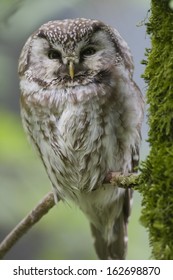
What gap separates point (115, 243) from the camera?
2621 mm

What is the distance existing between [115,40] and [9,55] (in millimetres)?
706

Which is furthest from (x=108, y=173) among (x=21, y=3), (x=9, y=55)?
(x=9, y=55)

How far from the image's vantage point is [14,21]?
8.22ft

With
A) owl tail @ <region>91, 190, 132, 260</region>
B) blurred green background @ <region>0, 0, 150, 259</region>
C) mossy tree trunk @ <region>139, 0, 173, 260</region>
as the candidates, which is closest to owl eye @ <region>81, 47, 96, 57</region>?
blurred green background @ <region>0, 0, 150, 259</region>

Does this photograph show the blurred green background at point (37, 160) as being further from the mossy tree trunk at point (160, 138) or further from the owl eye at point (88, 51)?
the mossy tree trunk at point (160, 138)

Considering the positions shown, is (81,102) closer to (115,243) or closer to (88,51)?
(88,51)

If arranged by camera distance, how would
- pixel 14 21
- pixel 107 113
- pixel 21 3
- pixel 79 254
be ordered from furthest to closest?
pixel 79 254 → pixel 14 21 → pixel 107 113 → pixel 21 3

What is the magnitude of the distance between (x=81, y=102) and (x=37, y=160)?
0.69 meters

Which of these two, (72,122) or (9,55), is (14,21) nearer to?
(9,55)

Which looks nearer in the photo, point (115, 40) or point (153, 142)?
point (153, 142)

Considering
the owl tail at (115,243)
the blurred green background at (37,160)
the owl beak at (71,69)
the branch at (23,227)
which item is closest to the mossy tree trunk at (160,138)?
the owl beak at (71,69)

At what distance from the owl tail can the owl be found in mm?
352

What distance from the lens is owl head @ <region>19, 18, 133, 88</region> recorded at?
212 cm

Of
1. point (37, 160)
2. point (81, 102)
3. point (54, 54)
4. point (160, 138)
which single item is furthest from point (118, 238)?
point (160, 138)
